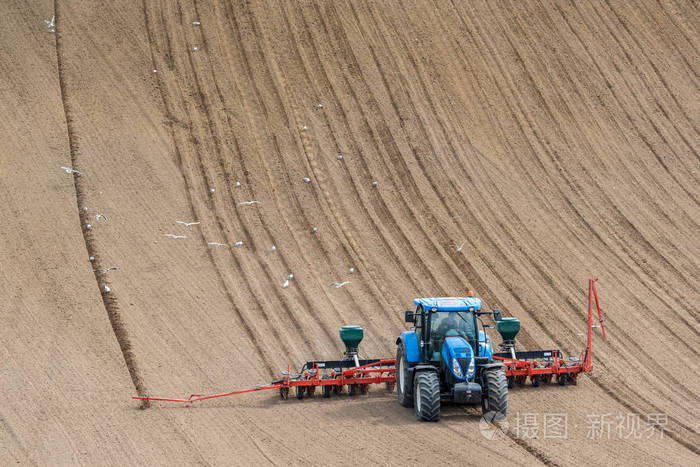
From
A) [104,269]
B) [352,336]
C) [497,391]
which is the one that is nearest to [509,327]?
[352,336]

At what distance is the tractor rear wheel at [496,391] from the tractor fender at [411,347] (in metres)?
1.26

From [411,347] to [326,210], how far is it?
7.99 m

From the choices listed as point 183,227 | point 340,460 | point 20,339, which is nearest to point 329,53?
point 183,227

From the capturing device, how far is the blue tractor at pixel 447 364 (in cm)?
1278

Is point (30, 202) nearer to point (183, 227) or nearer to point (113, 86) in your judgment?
point (183, 227)

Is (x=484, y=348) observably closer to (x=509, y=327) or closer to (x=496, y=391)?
(x=496, y=391)

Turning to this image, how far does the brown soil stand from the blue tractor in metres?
0.47

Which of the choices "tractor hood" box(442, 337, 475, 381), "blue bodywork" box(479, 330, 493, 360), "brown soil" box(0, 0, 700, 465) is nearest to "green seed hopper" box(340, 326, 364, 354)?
"brown soil" box(0, 0, 700, 465)

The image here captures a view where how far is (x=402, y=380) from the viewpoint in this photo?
14.1 metres

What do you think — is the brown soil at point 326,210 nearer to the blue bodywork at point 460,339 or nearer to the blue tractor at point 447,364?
the blue tractor at point 447,364

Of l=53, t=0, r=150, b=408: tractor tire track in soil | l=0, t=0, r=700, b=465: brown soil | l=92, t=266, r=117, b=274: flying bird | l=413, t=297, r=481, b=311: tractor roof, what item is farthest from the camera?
l=92, t=266, r=117, b=274: flying bird

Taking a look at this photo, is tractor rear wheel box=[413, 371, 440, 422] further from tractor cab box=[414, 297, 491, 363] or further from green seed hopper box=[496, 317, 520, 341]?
green seed hopper box=[496, 317, 520, 341]

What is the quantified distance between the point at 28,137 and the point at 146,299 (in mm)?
7465

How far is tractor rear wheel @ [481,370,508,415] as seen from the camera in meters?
12.8
